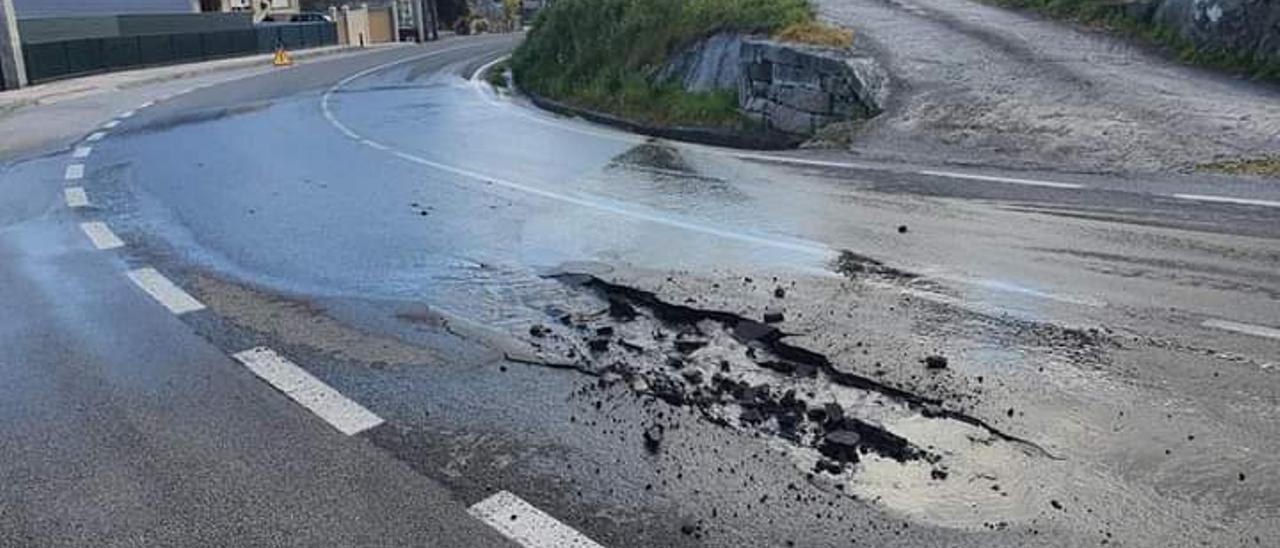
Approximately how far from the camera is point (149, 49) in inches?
1501

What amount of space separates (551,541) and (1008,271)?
4.27m

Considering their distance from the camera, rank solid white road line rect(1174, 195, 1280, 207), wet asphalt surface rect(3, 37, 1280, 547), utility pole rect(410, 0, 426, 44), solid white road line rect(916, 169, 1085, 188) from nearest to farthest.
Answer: wet asphalt surface rect(3, 37, 1280, 547) < solid white road line rect(1174, 195, 1280, 207) < solid white road line rect(916, 169, 1085, 188) < utility pole rect(410, 0, 426, 44)

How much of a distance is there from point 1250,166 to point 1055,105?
119 inches

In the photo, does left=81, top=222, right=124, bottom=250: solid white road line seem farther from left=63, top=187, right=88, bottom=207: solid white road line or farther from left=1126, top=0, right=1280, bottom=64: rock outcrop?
left=1126, top=0, right=1280, bottom=64: rock outcrop

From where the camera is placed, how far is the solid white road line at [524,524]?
3.36 m

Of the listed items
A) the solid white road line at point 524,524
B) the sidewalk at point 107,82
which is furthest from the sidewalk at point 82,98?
the solid white road line at point 524,524

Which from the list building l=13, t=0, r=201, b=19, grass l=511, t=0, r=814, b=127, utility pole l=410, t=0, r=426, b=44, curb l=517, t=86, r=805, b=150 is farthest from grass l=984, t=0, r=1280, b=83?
utility pole l=410, t=0, r=426, b=44

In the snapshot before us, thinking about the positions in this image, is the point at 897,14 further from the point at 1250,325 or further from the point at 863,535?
the point at 863,535

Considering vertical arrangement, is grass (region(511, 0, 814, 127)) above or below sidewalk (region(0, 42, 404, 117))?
above

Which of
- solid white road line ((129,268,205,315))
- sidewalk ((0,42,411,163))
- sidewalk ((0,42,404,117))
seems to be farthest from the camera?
sidewalk ((0,42,404,117))

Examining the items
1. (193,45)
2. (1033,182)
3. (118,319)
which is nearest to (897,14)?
(1033,182)

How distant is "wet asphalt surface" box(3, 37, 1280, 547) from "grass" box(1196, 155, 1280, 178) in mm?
532

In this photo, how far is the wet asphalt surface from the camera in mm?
3627

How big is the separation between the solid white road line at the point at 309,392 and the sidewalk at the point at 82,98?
11.8 m
